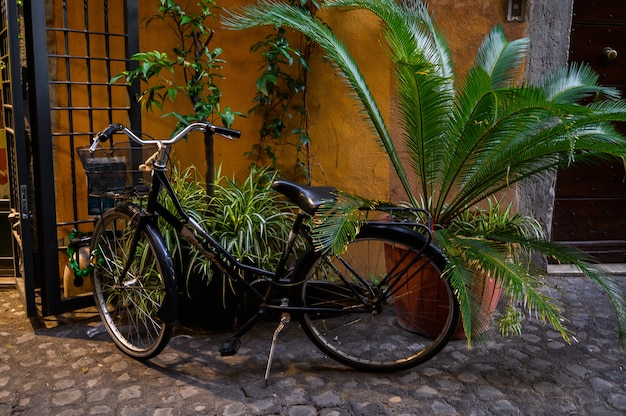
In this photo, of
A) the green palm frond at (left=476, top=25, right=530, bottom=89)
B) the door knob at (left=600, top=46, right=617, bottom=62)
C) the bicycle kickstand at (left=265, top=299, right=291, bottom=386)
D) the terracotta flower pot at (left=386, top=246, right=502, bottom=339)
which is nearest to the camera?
the bicycle kickstand at (left=265, top=299, right=291, bottom=386)

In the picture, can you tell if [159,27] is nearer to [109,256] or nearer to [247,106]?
[247,106]

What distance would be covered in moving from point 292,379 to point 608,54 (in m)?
3.46

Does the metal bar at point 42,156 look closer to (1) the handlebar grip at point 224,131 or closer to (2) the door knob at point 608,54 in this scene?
(1) the handlebar grip at point 224,131

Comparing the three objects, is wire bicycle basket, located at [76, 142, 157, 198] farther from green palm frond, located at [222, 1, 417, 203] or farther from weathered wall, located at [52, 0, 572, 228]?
weathered wall, located at [52, 0, 572, 228]

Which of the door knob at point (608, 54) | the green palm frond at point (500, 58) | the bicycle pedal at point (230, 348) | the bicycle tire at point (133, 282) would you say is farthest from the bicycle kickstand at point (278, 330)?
the door knob at point (608, 54)

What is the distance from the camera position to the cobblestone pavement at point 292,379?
2.93 m

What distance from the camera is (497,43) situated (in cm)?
393

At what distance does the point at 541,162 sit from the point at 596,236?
6.20 feet

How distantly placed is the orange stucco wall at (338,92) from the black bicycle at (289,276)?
0.89 metres

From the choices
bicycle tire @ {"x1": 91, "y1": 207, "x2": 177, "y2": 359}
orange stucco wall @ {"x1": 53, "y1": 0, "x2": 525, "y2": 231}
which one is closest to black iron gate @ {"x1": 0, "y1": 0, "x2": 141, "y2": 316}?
orange stucco wall @ {"x1": 53, "y1": 0, "x2": 525, "y2": 231}

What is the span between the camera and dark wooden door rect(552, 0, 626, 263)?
188 inches

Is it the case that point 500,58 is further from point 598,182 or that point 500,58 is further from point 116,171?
point 116,171

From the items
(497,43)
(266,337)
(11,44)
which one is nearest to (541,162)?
(497,43)

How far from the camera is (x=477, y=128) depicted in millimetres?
3340
